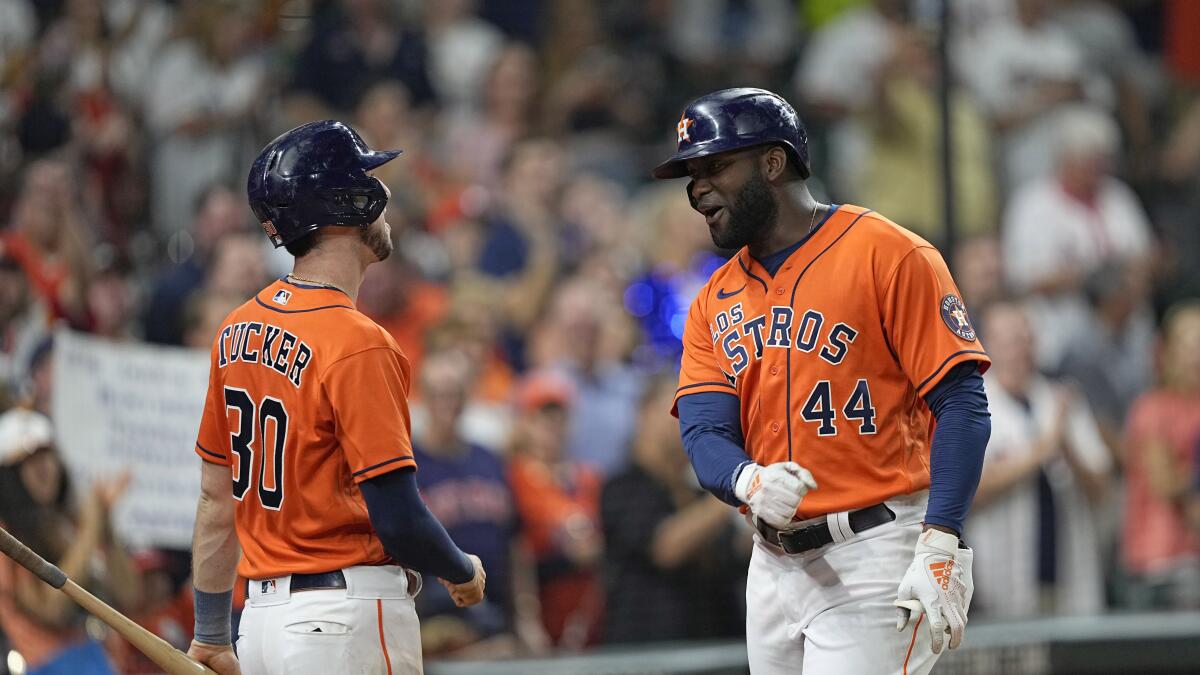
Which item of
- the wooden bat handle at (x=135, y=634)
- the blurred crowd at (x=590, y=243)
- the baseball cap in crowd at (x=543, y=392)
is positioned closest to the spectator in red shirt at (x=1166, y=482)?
the blurred crowd at (x=590, y=243)

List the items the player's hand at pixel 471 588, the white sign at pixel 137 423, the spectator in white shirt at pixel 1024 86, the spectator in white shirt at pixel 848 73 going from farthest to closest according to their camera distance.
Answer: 1. the spectator in white shirt at pixel 1024 86
2. the spectator in white shirt at pixel 848 73
3. the white sign at pixel 137 423
4. the player's hand at pixel 471 588

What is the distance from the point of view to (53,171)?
5750 mm

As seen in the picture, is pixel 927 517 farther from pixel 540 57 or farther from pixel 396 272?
pixel 540 57

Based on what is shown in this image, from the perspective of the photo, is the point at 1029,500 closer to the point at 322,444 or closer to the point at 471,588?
the point at 471,588

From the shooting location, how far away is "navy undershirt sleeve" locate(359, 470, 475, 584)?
3.38m

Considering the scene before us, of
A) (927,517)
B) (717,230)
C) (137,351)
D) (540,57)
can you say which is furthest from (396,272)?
(927,517)

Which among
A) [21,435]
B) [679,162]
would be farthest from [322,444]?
[21,435]

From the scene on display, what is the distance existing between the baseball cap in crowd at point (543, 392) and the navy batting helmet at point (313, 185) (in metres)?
3.51

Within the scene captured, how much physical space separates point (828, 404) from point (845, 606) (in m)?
0.44

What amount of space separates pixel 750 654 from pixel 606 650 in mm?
2820

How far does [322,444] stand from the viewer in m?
3.46

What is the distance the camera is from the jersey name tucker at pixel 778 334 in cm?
364

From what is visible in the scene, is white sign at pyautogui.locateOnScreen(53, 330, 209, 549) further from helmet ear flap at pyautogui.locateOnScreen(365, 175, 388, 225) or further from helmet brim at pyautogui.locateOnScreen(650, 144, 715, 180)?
helmet brim at pyautogui.locateOnScreen(650, 144, 715, 180)

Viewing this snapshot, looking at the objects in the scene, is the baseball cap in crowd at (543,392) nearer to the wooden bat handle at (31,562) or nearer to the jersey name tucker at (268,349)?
the jersey name tucker at (268,349)
